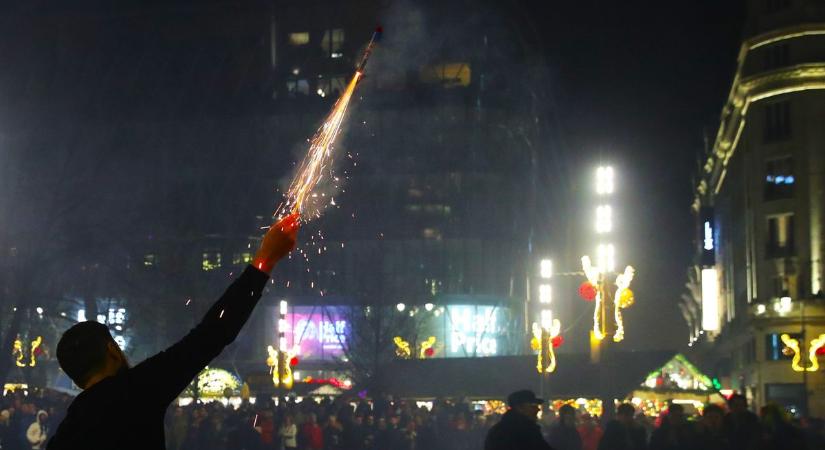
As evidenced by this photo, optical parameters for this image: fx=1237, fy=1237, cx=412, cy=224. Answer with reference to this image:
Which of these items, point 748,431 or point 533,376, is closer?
point 748,431

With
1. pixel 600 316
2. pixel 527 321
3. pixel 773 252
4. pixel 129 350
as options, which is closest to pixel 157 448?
pixel 600 316

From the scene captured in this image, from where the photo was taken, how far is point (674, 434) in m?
13.5

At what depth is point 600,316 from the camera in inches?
1128

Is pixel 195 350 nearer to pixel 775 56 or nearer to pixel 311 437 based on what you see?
pixel 311 437

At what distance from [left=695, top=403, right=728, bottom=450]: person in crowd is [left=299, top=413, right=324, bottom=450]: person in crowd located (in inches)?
453

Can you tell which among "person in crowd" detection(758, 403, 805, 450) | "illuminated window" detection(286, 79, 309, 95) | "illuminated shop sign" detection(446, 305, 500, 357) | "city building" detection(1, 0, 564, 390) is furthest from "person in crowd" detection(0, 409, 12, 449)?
"illuminated window" detection(286, 79, 309, 95)

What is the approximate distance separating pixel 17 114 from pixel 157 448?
81.2m

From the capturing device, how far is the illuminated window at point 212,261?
53.7m

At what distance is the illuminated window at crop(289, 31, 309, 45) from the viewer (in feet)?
284

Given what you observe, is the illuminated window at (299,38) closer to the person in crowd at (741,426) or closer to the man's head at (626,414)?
the man's head at (626,414)

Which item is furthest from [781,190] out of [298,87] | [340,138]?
[298,87]

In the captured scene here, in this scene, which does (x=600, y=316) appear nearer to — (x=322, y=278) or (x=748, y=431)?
(x=748, y=431)

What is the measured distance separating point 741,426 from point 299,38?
76.9 meters

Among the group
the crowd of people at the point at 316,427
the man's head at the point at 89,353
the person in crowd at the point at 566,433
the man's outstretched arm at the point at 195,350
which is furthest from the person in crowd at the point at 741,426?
the man's head at the point at 89,353
